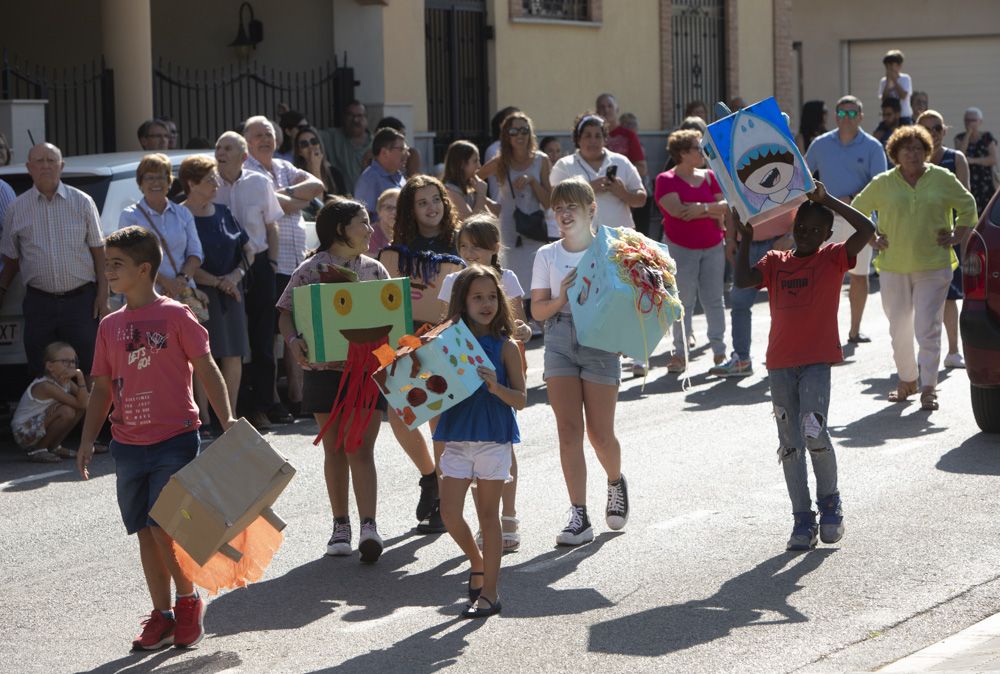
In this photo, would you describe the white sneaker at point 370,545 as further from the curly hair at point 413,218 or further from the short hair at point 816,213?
the short hair at point 816,213

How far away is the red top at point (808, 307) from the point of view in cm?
741

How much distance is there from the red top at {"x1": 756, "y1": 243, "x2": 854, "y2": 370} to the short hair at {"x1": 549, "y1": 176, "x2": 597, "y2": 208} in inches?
37.8

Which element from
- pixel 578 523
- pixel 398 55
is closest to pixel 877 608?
pixel 578 523

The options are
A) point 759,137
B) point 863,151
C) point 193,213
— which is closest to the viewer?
point 759,137

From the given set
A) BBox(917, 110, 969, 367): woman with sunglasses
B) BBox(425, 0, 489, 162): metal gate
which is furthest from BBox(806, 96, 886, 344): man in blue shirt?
BBox(425, 0, 489, 162): metal gate

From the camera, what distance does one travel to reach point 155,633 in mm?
6258

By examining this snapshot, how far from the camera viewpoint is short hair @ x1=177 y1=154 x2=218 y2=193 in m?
10.5

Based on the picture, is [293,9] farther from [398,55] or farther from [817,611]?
[817,611]

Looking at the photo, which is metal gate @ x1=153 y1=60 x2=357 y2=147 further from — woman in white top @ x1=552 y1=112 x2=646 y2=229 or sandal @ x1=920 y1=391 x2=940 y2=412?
sandal @ x1=920 y1=391 x2=940 y2=412

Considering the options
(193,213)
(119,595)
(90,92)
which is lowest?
(119,595)

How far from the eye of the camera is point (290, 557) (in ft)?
25.2

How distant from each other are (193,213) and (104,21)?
7.61m

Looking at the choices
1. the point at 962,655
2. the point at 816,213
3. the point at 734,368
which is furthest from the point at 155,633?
the point at 734,368

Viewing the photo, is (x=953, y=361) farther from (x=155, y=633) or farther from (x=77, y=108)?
(x=77, y=108)
